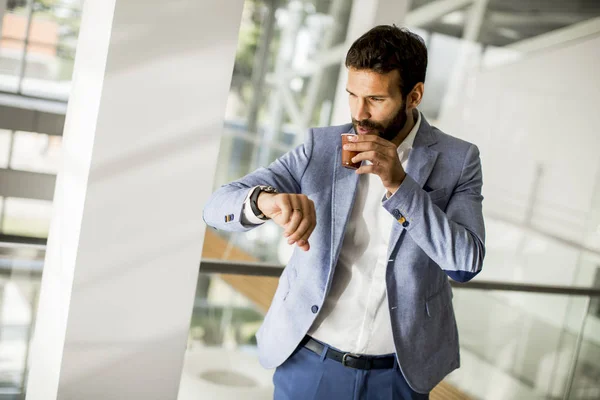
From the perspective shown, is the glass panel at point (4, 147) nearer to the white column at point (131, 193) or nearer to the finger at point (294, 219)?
the white column at point (131, 193)

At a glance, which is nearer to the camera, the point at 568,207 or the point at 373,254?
the point at 373,254

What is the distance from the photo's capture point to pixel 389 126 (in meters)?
1.72

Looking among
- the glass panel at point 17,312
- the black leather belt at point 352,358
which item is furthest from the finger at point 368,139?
the glass panel at point 17,312

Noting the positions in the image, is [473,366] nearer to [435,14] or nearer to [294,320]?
[435,14]

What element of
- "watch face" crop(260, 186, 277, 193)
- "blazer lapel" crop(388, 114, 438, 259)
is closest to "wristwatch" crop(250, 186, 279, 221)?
"watch face" crop(260, 186, 277, 193)

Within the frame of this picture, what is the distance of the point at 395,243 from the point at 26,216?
2328 mm

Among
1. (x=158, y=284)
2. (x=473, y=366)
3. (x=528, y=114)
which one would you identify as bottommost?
(x=473, y=366)

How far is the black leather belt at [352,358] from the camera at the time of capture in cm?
179

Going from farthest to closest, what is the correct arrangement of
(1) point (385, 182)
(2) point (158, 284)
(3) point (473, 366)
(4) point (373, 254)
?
(3) point (473, 366) → (2) point (158, 284) → (4) point (373, 254) → (1) point (385, 182)

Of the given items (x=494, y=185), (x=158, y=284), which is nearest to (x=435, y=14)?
(x=494, y=185)

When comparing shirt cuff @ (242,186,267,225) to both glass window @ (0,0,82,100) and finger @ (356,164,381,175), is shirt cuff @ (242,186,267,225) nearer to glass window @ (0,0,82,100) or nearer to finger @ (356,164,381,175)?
finger @ (356,164,381,175)

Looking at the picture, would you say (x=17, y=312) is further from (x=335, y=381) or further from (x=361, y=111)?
(x=361, y=111)

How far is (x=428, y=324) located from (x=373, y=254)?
0.23 metres

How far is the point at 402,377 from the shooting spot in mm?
1844
